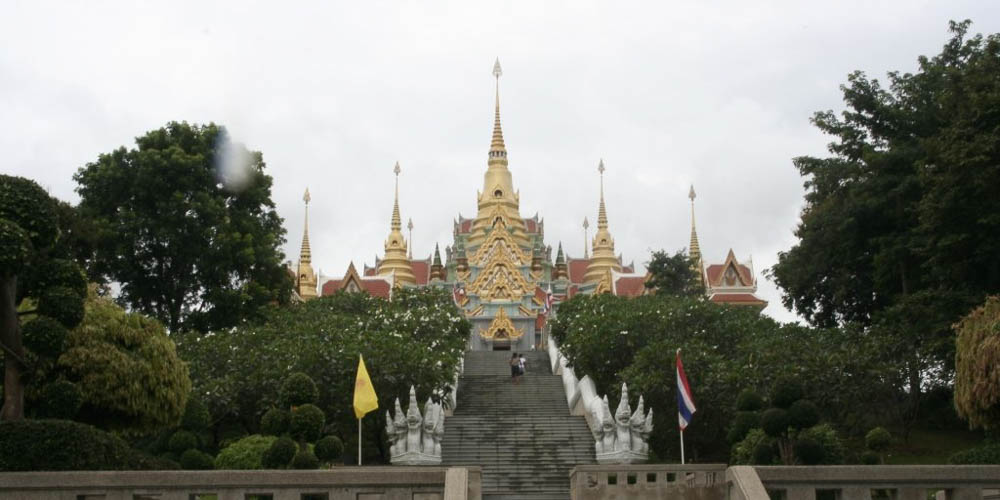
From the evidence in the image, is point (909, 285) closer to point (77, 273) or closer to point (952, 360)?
point (952, 360)

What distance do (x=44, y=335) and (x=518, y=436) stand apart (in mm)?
17650

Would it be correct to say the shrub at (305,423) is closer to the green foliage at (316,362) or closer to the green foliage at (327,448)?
the green foliage at (327,448)

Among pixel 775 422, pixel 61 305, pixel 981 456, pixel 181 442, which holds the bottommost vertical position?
pixel 981 456

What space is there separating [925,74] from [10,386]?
1132 inches

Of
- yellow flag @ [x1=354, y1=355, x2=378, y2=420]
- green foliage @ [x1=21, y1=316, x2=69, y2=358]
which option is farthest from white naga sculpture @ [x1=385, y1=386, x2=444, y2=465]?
green foliage @ [x1=21, y1=316, x2=69, y2=358]

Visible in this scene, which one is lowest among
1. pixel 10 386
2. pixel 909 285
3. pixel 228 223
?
pixel 10 386

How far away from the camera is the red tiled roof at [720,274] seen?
212ft

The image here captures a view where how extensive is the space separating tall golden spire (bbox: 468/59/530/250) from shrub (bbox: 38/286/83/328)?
58.4 metres

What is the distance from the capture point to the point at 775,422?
21984 mm

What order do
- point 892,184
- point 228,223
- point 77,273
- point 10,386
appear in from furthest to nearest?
point 228,223 → point 892,184 → point 77,273 → point 10,386

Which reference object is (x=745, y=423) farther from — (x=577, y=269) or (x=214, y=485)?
(x=577, y=269)

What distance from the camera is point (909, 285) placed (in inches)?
1390

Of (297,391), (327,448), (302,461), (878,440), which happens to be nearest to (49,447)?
(302,461)

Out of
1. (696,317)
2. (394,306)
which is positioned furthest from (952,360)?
(394,306)
